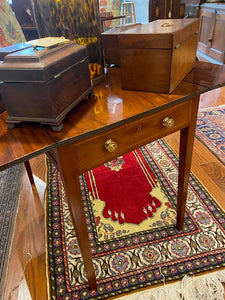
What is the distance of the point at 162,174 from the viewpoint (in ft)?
5.11

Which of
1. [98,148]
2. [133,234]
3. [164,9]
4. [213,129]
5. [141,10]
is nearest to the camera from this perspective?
[98,148]

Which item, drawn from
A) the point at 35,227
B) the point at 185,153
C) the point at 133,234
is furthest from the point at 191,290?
the point at 35,227

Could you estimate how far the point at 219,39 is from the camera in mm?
2725

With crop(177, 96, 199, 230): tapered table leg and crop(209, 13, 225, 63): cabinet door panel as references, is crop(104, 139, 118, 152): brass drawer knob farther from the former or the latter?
crop(209, 13, 225, 63): cabinet door panel

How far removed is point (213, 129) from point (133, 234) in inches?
48.5

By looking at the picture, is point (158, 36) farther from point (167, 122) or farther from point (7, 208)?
point (7, 208)

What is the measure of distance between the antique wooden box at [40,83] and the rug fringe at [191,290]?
0.77 meters

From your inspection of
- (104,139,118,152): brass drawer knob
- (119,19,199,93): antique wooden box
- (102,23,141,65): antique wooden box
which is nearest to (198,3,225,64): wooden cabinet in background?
(102,23,141,65): antique wooden box

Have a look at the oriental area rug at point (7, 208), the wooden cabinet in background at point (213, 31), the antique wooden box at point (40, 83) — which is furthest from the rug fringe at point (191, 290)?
the wooden cabinet in background at point (213, 31)

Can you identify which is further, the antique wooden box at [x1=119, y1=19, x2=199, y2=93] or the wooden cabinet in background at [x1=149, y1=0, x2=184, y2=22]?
the wooden cabinet in background at [x1=149, y1=0, x2=184, y2=22]

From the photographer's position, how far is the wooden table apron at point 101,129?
A: 0.60m

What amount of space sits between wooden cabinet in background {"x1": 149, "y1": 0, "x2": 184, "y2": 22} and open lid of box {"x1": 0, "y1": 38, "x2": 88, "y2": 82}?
9.53 feet

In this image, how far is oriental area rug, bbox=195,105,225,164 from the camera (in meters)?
1.75

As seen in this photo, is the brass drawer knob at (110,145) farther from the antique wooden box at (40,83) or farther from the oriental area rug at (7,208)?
the oriental area rug at (7,208)
